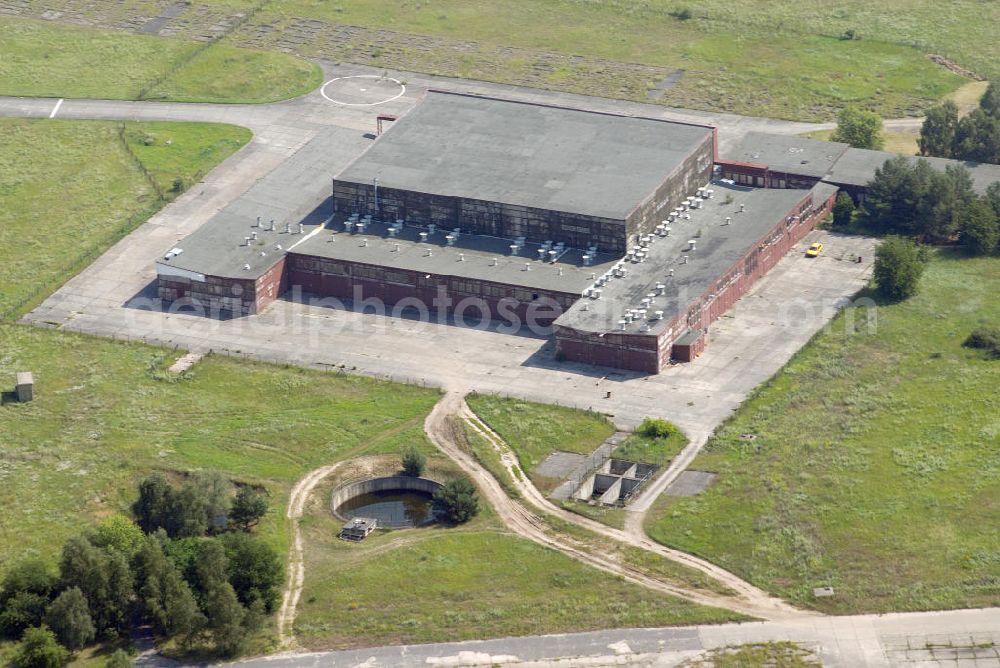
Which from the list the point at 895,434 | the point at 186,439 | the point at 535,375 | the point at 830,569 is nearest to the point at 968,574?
the point at 830,569

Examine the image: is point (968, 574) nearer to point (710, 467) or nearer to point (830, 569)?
point (830, 569)

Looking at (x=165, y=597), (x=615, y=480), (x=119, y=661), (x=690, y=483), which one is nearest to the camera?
(x=119, y=661)

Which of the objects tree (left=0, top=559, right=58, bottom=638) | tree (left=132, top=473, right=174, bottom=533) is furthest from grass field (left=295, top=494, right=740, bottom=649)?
tree (left=0, top=559, right=58, bottom=638)

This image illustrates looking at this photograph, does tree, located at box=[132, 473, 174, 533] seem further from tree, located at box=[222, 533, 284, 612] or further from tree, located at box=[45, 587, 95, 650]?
tree, located at box=[45, 587, 95, 650]

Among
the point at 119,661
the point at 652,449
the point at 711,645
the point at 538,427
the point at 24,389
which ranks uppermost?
the point at 119,661

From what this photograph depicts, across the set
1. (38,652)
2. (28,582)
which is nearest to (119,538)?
(28,582)

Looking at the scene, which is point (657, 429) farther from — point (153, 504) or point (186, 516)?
point (153, 504)
